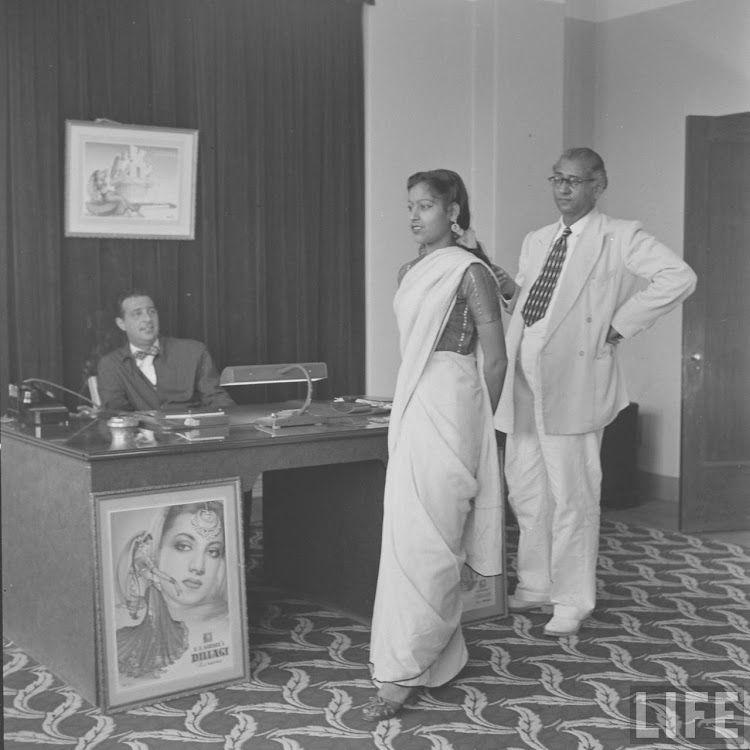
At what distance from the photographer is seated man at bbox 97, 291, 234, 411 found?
5.06m

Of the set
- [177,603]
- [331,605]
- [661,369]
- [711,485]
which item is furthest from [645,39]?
[177,603]

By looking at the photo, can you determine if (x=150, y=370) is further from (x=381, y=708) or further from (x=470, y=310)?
(x=381, y=708)

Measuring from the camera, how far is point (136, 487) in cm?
339

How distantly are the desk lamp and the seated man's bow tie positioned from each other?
104 centimetres

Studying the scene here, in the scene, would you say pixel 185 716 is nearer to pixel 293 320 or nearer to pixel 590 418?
pixel 590 418

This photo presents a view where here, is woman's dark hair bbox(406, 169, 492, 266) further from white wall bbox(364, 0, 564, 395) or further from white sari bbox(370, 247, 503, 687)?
white wall bbox(364, 0, 564, 395)

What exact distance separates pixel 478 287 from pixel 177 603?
1.41 meters

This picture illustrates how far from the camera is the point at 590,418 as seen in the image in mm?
4191

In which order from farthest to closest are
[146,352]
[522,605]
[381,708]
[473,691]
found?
[146,352]
[522,605]
[473,691]
[381,708]

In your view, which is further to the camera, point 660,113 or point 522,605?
point 660,113

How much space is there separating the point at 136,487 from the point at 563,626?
1767mm

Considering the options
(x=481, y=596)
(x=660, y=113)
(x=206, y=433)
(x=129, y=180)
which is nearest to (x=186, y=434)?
(x=206, y=433)

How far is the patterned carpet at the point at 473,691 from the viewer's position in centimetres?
310

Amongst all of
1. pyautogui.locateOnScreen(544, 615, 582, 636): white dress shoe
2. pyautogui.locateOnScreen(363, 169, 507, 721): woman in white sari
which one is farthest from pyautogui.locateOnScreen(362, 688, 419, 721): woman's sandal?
pyautogui.locateOnScreen(544, 615, 582, 636): white dress shoe
